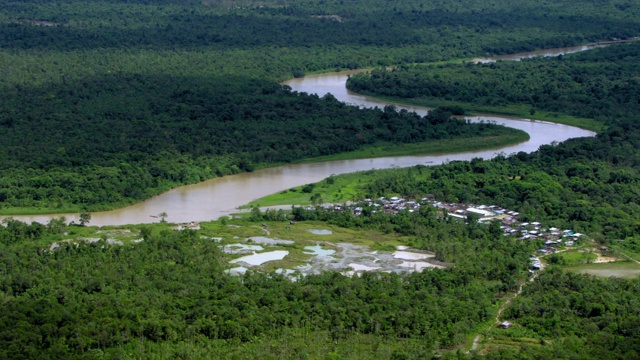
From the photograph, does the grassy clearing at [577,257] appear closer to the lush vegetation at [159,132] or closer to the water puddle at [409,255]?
the water puddle at [409,255]

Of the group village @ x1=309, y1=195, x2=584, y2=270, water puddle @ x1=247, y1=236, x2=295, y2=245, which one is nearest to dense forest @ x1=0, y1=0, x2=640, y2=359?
village @ x1=309, y1=195, x2=584, y2=270

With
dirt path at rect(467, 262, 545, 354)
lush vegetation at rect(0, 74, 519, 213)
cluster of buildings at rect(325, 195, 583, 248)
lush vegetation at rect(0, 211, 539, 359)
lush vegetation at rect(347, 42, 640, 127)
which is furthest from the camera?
lush vegetation at rect(347, 42, 640, 127)

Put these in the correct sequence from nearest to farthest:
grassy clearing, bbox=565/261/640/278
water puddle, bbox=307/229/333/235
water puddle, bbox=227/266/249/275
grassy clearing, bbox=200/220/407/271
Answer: water puddle, bbox=227/266/249/275
grassy clearing, bbox=565/261/640/278
grassy clearing, bbox=200/220/407/271
water puddle, bbox=307/229/333/235

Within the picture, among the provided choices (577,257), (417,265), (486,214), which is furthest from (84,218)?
(577,257)

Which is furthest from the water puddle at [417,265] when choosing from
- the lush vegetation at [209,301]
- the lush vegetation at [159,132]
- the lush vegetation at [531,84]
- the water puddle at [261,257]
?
the lush vegetation at [531,84]

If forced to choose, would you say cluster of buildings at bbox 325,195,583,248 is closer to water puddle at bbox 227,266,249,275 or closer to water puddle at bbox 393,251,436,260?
water puddle at bbox 393,251,436,260

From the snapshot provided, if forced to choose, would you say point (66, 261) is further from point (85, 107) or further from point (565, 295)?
point (85, 107)
